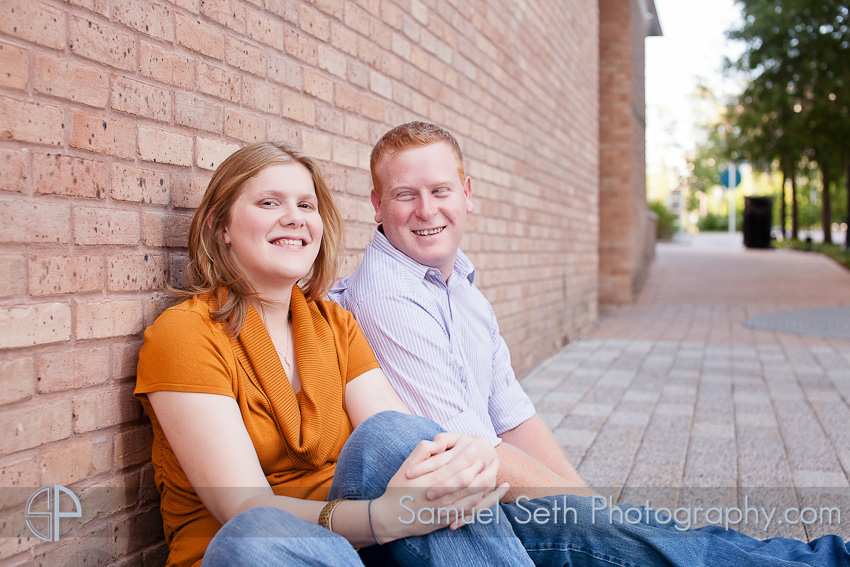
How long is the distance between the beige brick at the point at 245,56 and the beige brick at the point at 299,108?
16 cm

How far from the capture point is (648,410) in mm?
4426

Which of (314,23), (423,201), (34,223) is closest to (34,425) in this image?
(34,223)

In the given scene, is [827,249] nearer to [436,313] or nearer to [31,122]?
[436,313]

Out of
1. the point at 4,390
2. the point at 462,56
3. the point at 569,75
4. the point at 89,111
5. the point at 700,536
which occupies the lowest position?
the point at 700,536

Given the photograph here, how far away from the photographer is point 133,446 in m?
1.85

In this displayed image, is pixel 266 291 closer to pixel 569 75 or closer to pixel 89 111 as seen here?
pixel 89 111

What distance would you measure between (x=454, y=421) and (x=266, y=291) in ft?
2.08

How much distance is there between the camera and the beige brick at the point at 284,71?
2473 millimetres

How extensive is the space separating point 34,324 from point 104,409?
11.4 inches

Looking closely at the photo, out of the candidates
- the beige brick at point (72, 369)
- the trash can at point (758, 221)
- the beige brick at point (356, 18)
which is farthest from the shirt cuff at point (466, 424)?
the trash can at point (758, 221)

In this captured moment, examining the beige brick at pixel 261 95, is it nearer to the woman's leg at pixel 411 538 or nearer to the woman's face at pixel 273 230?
the woman's face at pixel 273 230

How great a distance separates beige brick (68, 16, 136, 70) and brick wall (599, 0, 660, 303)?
979 cm

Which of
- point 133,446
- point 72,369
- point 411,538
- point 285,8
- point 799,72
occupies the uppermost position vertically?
point 799,72

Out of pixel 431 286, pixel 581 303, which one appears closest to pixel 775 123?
pixel 581 303
